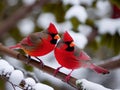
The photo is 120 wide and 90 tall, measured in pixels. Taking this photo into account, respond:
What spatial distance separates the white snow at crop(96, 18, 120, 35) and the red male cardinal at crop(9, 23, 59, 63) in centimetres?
111

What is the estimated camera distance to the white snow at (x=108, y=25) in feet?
7.89

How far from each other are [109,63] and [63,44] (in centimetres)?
86

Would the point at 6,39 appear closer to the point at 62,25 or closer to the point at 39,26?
the point at 39,26

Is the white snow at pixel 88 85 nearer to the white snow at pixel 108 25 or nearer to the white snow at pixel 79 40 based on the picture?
the white snow at pixel 79 40

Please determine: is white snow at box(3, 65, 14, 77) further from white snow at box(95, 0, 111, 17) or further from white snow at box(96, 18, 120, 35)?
white snow at box(95, 0, 111, 17)

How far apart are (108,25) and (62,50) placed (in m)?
1.38

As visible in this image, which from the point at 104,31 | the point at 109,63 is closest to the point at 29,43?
the point at 109,63

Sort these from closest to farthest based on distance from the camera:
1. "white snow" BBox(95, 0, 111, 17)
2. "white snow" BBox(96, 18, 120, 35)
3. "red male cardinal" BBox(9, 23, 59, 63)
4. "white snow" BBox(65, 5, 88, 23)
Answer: "red male cardinal" BBox(9, 23, 59, 63) → "white snow" BBox(65, 5, 88, 23) → "white snow" BBox(96, 18, 120, 35) → "white snow" BBox(95, 0, 111, 17)

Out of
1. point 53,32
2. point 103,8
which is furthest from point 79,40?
point 53,32

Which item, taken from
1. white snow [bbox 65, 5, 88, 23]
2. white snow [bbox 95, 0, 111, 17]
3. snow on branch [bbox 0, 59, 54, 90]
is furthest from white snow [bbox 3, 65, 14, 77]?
white snow [bbox 95, 0, 111, 17]

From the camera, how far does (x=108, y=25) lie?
2555 mm

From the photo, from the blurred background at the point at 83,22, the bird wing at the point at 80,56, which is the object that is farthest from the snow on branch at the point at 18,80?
the blurred background at the point at 83,22

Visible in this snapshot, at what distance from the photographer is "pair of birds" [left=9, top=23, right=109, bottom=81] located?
1205mm

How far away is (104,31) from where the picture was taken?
2.45 m
